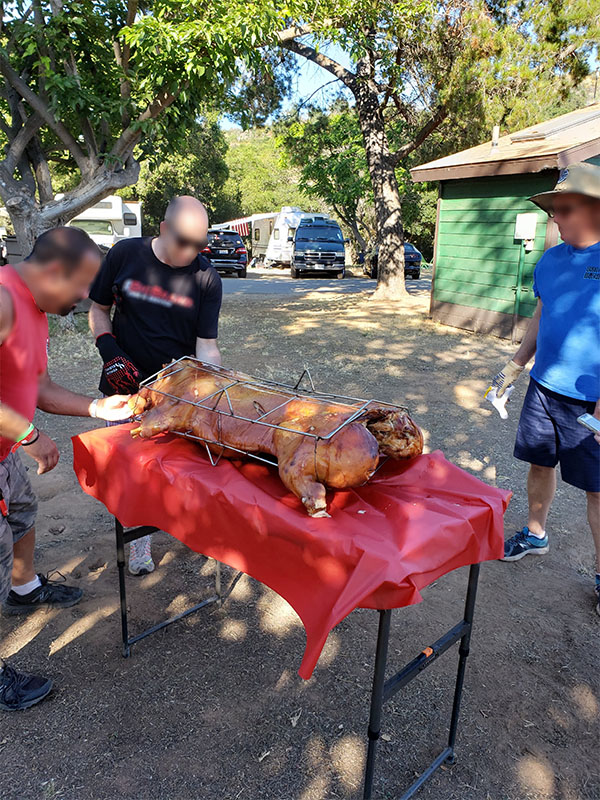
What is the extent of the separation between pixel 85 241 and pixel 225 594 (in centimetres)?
195

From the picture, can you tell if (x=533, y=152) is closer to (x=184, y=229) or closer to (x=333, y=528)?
(x=184, y=229)

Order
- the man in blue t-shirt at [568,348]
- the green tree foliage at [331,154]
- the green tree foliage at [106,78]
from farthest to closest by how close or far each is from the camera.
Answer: the green tree foliage at [331,154] → the green tree foliage at [106,78] → the man in blue t-shirt at [568,348]

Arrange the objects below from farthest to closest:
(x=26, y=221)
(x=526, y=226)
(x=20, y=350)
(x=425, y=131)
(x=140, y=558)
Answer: (x=425, y=131) → (x=526, y=226) → (x=26, y=221) → (x=140, y=558) → (x=20, y=350)

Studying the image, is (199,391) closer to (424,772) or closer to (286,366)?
(424,772)

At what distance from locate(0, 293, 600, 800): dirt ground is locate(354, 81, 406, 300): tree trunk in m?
10.9

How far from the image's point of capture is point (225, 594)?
3.05 meters

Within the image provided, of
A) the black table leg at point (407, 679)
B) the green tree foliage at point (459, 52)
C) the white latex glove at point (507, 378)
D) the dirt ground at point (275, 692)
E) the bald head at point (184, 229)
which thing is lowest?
the dirt ground at point (275, 692)

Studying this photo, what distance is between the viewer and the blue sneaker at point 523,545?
335 cm

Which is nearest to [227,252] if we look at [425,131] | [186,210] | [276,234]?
[276,234]

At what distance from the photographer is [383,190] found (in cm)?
1376

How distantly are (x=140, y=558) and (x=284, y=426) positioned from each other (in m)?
1.72

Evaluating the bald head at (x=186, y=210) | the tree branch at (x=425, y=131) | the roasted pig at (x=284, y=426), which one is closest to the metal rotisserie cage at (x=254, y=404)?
the roasted pig at (x=284, y=426)

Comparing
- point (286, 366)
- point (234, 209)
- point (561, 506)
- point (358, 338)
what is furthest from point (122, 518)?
point (234, 209)

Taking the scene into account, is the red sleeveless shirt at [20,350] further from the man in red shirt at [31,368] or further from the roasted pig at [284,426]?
the roasted pig at [284,426]
